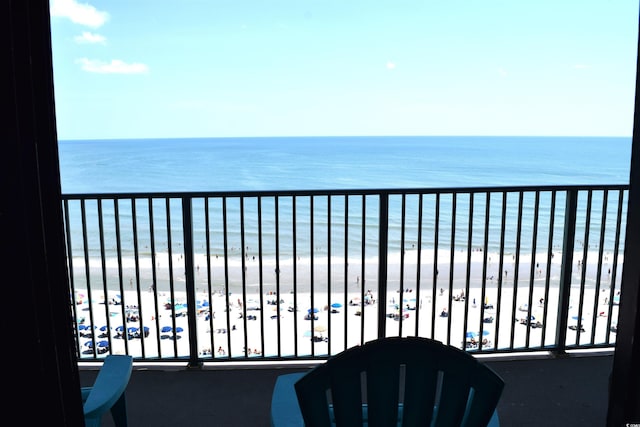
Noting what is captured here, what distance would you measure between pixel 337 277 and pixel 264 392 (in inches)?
287

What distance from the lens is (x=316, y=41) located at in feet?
113

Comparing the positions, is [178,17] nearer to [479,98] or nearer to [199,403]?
[479,98]

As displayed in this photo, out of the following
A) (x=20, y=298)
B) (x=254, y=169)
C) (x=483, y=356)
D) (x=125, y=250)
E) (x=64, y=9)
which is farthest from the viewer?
(x=64, y=9)

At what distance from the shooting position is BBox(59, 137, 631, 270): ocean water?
41.9ft

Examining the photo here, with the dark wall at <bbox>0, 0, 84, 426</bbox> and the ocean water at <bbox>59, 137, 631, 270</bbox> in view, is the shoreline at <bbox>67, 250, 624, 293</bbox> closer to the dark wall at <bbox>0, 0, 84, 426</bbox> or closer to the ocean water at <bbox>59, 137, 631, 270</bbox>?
the ocean water at <bbox>59, 137, 631, 270</bbox>

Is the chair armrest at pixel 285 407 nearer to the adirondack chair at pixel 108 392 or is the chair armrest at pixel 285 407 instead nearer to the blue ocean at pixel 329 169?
the adirondack chair at pixel 108 392

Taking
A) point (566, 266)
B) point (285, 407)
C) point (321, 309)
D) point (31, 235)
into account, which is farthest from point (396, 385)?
point (321, 309)

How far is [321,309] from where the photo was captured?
250 inches

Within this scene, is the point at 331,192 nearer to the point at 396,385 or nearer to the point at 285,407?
the point at 285,407

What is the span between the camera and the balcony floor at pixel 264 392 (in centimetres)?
230

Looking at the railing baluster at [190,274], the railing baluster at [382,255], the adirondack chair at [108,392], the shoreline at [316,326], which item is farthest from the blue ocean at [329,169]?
the adirondack chair at [108,392]

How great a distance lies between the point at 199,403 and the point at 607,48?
37.6 meters

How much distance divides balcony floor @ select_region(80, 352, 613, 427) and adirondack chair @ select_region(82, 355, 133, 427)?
373 mm

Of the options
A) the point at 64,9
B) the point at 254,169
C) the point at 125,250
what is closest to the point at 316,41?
the point at 254,169
